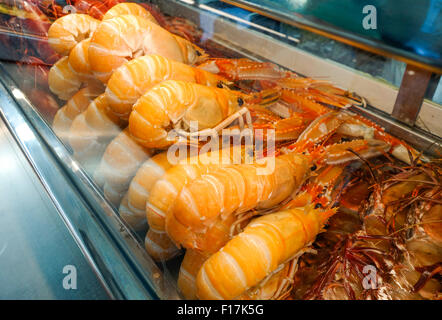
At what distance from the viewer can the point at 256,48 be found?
217 centimetres

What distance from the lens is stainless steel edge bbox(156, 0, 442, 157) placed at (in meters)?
1.51

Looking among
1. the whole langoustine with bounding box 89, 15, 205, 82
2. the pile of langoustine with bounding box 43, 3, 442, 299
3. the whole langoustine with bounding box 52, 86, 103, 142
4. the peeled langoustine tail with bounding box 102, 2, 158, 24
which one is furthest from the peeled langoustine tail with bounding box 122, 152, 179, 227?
the peeled langoustine tail with bounding box 102, 2, 158, 24

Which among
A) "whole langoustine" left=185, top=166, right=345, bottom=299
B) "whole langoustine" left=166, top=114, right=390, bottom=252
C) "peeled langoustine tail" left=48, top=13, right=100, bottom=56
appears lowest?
"whole langoustine" left=185, top=166, right=345, bottom=299

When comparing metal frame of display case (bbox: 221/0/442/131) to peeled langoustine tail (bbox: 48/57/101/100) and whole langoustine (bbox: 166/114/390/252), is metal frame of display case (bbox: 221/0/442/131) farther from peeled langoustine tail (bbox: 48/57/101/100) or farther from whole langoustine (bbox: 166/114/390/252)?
peeled langoustine tail (bbox: 48/57/101/100)

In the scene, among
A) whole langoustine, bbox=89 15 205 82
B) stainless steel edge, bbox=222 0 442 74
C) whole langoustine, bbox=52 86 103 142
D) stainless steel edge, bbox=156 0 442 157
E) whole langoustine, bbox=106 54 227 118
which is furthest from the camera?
whole langoustine, bbox=52 86 103 142

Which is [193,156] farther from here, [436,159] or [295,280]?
[436,159]

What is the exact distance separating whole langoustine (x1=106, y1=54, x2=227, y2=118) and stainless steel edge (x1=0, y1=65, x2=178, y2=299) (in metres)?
0.40

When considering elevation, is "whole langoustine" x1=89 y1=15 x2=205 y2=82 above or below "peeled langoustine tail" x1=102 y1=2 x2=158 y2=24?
below

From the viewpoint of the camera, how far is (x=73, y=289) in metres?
1.54

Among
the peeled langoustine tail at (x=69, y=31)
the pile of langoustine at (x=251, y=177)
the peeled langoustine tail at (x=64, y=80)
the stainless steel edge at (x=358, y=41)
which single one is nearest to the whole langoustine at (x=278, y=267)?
the pile of langoustine at (x=251, y=177)

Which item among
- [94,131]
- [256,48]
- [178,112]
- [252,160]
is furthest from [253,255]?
[256,48]

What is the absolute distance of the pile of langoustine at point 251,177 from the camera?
1.26 meters

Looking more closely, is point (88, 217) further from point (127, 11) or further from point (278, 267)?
point (127, 11)

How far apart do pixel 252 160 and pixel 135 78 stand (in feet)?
2.52
